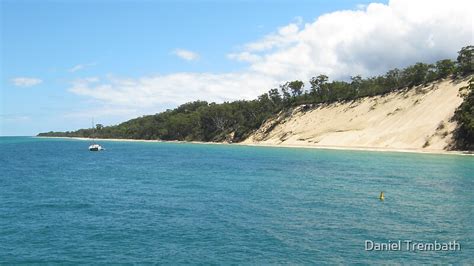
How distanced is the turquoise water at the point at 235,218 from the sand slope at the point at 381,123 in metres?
53.7

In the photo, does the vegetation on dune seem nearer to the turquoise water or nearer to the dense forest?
the dense forest

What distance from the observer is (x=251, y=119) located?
619 feet

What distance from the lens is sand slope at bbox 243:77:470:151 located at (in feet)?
356

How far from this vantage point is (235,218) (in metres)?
32.0

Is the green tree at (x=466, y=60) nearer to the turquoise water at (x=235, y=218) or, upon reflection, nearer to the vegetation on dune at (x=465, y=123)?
the vegetation on dune at (x=465, y=123)

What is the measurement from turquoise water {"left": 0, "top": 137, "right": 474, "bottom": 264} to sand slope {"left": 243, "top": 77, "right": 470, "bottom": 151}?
53.7m

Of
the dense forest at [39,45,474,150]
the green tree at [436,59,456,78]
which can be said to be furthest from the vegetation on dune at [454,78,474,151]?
the green tree at [436,59,456,78]

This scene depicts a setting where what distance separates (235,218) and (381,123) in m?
103

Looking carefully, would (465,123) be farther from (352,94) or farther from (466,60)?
(352,94)

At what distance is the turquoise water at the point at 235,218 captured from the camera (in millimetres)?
23484

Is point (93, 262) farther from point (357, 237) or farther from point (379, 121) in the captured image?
point (379, 121)

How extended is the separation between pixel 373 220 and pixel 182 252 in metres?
14.3

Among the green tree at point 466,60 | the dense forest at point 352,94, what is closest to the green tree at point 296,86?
the dense forest at point 352,94

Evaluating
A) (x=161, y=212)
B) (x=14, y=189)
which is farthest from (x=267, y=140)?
(x=161, y=212)
